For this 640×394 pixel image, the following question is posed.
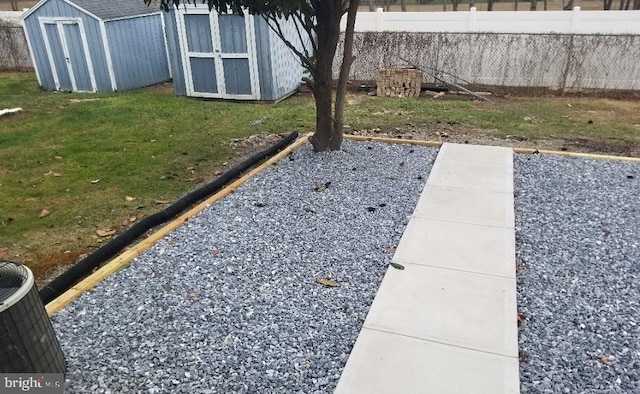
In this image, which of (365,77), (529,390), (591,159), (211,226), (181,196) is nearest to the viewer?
(529,390)

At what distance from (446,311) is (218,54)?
848cm

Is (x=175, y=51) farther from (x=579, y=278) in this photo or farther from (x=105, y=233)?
(x=579, y=278)

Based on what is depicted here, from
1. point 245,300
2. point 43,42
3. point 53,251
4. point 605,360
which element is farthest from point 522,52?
point 43,42

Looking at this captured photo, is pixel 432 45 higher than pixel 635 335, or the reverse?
pixel 432 45

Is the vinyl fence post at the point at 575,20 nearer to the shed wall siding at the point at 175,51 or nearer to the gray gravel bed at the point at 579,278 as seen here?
the gray gravel bed at the point at 579,278

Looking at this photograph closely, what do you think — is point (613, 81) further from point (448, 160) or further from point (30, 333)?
point (30, 333)

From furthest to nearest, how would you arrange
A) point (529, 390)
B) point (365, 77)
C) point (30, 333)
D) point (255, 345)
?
point (365, 77), point (255, 345), point (529, 390), point (30, 333)

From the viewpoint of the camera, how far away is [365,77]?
12148 mm

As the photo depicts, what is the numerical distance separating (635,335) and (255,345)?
219 centimetres

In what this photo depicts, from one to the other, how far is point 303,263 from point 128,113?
694 centimetres

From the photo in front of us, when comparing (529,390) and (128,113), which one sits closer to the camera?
(529,390)

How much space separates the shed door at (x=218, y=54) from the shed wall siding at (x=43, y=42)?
244cm

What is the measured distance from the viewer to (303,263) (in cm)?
351

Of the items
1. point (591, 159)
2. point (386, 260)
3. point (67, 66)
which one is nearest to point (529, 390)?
point (386, 260)
